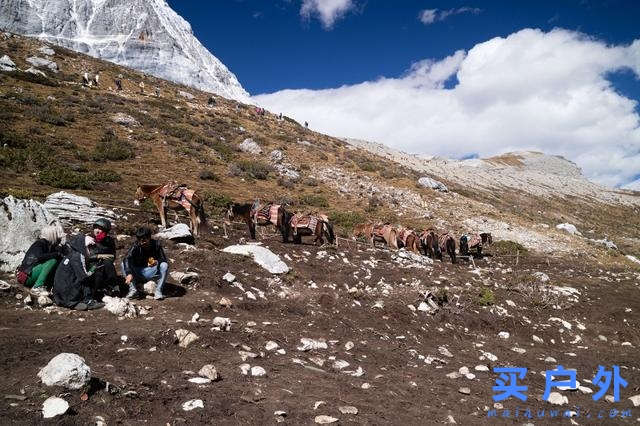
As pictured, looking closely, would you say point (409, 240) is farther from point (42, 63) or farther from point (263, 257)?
point (42, 63)

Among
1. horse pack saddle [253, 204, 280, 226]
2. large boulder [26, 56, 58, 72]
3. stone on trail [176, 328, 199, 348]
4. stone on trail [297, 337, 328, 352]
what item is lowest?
stone on trail [297, 337, 328, 352]

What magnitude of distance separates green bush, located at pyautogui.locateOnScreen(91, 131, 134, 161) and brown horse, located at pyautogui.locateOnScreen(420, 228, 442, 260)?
54.5ft

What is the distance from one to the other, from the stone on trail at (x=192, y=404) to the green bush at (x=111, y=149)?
19473 mm

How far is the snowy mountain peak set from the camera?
116 m

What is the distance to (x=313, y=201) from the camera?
2400cm

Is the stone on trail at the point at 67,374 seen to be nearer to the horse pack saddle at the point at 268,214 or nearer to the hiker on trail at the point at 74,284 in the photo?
the hiker on trail at the point at 74,284

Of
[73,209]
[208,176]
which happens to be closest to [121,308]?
[73,209]

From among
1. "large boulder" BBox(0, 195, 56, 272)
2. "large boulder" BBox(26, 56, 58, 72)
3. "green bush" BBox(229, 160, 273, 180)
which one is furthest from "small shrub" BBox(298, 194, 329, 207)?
"large boulder" BBox(26, 56, 58, 72)

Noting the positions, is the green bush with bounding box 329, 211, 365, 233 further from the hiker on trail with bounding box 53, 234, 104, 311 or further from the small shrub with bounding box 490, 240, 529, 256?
the hiker on trail with bounding box 53, 234, 104, 311

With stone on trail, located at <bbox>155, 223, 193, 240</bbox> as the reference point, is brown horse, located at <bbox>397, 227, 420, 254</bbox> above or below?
above

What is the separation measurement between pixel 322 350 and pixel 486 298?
218 inches

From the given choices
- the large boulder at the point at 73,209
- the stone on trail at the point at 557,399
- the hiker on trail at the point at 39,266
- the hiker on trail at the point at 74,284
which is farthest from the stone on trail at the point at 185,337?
the large boulder at the point at 73,209

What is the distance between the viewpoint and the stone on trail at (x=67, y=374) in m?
3.95

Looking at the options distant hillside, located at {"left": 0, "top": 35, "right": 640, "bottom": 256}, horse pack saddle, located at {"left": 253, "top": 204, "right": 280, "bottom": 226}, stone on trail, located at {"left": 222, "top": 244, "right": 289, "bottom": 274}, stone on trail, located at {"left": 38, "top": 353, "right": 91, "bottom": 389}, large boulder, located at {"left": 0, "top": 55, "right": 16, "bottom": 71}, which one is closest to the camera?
stone on trail, located at {"left": 38, "top": 353, "right": 91, "bottom": 389}
